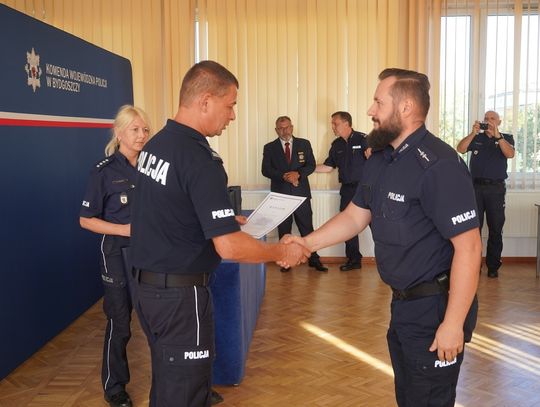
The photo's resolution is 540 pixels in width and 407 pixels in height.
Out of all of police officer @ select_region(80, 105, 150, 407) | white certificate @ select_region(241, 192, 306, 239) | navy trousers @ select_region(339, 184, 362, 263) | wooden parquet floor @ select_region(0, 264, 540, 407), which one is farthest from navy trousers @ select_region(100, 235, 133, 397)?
navy trousers @ select_region(339, 184, 362, 263)

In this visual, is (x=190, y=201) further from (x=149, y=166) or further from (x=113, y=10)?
(x=113, y=10)

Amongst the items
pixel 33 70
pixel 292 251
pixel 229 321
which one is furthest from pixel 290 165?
pixel 292 251

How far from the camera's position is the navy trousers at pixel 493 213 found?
6711 mm

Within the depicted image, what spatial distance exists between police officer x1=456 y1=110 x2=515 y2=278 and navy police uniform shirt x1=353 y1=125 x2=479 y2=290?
4697 mm

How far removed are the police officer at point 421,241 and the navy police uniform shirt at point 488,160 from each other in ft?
15.5

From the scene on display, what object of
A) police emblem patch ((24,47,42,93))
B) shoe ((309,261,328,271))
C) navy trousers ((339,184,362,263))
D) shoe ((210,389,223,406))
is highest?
police emblem patch ((24,47,42,93))

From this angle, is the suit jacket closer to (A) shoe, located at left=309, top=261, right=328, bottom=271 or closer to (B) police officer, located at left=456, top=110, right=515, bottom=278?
(A) shoe, located at left=309, top=261, right=328, bottom=271

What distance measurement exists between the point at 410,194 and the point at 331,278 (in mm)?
4769

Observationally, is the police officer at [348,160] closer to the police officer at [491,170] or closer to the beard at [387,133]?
the police officer at [491,170]

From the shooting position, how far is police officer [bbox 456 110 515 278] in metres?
6.68

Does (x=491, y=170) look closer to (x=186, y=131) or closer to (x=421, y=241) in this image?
(x=421, y=241)

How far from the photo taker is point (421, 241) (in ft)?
7.25

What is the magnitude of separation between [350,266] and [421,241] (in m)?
5.13

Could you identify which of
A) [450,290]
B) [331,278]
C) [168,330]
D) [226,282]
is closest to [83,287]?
[226,282]
